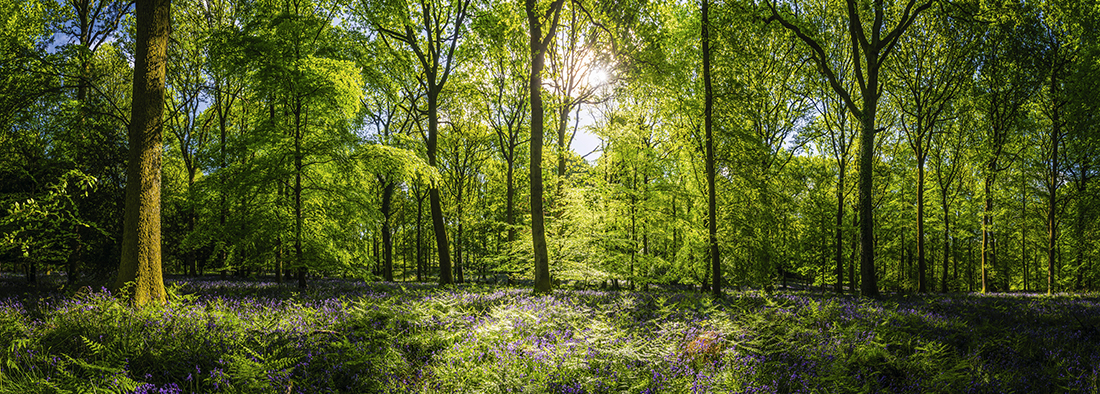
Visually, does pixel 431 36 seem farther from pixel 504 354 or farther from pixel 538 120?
pixel 504 354

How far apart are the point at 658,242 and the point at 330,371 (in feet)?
55.0

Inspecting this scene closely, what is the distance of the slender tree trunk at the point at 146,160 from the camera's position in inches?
252

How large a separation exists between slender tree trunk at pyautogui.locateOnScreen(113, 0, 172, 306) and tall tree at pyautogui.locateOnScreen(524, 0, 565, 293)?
7252mm

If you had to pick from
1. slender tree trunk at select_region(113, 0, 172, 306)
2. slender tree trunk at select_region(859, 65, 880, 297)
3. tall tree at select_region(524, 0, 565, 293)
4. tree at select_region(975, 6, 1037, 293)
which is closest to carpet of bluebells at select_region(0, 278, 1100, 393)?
slender tree trunk at select_region(113, 0, 172, 306)

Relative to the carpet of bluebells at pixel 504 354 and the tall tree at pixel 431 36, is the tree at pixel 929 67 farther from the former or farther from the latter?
the tall tree at pixel 431 36

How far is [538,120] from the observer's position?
11.3m

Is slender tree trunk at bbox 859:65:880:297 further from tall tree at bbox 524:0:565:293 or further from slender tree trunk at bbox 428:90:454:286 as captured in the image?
slender tree trunk at bbox 428:90:454:286

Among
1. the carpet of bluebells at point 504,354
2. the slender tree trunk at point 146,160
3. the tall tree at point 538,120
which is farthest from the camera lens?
the tall tree at point 538,120

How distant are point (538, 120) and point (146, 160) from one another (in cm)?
792

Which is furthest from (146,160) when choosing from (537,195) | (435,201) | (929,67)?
(929,67)

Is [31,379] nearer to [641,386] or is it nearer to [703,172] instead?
[641,386]

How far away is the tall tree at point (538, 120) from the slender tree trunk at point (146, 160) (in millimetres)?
7252

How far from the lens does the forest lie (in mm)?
4188

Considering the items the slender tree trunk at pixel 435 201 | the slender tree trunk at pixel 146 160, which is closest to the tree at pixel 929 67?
the slender tree trunk at pixel 435 201
